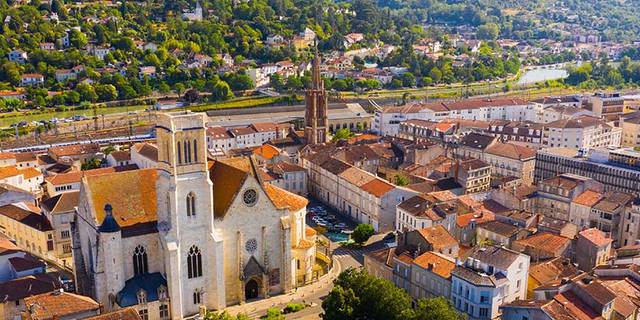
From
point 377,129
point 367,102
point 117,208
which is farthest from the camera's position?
point 367,102

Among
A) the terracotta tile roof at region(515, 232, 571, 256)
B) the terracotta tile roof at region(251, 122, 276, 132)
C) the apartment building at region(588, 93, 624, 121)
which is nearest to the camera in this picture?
the terracotta tile roof at region(515, 232, 571, 256)

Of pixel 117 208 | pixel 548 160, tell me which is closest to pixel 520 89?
pixel 548 160

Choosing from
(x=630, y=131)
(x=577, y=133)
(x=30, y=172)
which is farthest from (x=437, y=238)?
(x=630, y=131)

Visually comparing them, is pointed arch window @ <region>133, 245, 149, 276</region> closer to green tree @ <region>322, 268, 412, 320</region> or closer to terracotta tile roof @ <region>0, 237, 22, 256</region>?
terracotta tile roof @ <region>0, 237, 22, 256</region>

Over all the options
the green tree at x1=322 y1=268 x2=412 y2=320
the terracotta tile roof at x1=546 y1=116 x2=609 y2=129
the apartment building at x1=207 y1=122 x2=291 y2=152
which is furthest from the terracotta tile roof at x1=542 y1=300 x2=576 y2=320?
the apartment building at x1=207 y1=122 x2=291 y2=152

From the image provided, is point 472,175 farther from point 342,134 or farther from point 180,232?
point 180,232

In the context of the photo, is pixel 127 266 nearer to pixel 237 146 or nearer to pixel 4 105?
pixel 237 146
